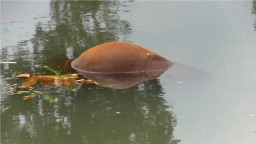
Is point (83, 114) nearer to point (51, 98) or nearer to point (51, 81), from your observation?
point (51, 98)

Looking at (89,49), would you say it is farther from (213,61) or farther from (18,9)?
(18,9)

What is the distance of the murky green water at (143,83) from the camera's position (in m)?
3.39

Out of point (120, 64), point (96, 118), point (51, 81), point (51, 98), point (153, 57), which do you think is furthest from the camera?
point (153, 57)

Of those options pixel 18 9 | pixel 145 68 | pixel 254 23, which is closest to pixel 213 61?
pixel 145 68

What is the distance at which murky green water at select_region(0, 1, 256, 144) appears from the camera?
134 inches

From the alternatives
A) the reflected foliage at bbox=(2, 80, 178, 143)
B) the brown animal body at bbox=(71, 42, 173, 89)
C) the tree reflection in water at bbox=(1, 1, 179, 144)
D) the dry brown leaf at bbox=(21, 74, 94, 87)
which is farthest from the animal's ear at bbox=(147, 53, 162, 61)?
the dry brown leaf at bbox=(21, 74, 94, 87)

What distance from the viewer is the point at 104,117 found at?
11.8 feet

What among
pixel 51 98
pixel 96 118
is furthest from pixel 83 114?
pixel 51 98

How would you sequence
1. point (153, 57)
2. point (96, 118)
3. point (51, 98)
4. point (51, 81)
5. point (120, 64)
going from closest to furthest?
point (96, 118)
point (51, 98)
point (51, 81)
point (120, 64)
point (153, 57)

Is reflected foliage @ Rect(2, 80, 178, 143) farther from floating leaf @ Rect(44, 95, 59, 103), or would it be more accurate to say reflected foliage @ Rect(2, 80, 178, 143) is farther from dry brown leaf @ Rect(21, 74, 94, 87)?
dry brown leaf @ Rect(21, 74, 94, 87)

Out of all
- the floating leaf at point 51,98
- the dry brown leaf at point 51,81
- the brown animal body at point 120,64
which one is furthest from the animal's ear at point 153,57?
the floating leaf at point 51,98

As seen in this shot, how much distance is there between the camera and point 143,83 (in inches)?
163

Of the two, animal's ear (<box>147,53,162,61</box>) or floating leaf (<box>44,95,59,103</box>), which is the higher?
animal's ear (<box>147,53,162,61</box>)

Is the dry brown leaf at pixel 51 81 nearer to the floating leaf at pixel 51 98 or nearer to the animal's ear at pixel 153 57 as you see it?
the floating leaf at pixel 51 98
